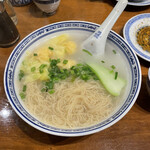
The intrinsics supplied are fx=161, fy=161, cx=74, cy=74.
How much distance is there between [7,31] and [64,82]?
0.76m

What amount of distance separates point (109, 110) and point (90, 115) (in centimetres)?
14

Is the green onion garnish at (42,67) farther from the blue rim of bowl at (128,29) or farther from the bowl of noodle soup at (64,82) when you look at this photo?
the blue rim of bowl at (128,29)

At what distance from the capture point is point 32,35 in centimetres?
138

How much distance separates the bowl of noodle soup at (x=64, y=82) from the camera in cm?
105

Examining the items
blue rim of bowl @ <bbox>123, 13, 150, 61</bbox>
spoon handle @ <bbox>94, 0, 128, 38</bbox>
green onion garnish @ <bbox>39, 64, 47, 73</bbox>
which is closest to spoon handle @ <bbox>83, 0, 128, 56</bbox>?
spoon handle @ <bbox>94, 0, 128, 38</bbox>

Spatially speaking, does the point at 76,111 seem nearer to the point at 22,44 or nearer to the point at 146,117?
the point at 146,117

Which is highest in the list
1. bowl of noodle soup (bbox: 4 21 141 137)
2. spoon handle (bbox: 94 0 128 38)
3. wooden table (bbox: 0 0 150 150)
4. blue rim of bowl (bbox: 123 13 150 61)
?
spoon handle (bbox: 94 0 128 38)

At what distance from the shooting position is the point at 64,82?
1.30 meters

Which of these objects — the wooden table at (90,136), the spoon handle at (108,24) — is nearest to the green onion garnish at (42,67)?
the wooden table at (90,136)

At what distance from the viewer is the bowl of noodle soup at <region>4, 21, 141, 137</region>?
3.46 ft

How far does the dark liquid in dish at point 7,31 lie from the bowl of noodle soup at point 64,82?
302mm

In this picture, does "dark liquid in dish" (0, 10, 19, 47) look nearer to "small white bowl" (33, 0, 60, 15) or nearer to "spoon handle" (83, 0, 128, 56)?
"small white bowl" (33, 0, 60, 15)

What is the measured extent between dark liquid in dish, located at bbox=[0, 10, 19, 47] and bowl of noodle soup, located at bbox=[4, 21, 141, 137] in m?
0.30

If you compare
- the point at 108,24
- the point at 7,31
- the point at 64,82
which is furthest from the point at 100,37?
the point at 7,31
